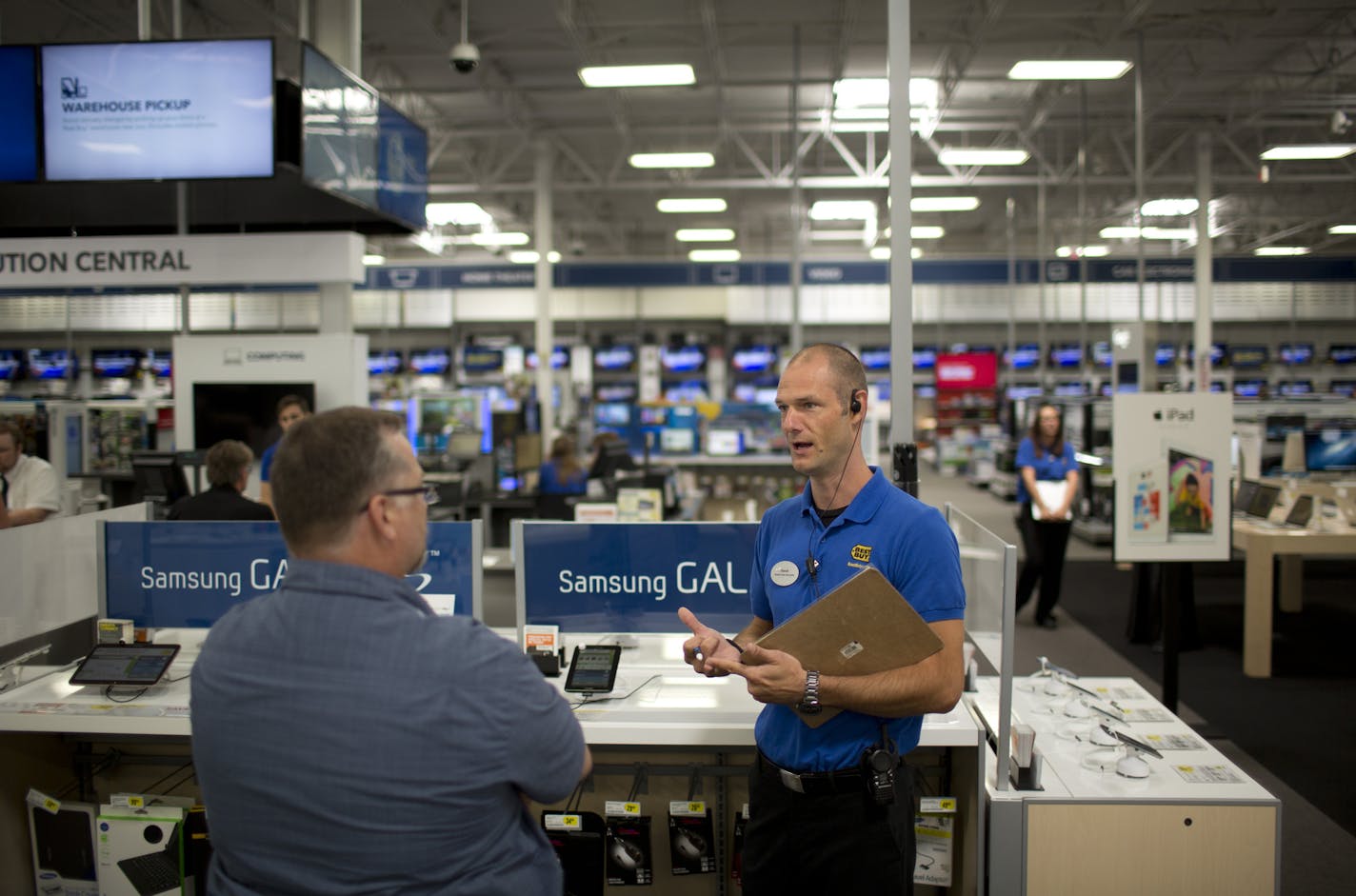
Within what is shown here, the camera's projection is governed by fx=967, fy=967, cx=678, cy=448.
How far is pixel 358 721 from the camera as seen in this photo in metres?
1.29

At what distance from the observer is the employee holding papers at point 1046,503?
24.1 ft

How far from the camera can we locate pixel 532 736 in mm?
1340

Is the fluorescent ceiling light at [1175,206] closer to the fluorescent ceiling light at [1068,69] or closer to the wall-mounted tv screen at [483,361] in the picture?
the fluorescent ceiling light at [1068,69]

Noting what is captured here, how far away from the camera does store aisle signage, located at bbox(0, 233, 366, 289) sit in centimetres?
618

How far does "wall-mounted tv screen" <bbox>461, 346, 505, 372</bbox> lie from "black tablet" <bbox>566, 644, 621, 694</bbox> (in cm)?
1992

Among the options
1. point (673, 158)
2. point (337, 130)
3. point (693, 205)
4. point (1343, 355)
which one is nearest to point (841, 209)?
point (693, 205)

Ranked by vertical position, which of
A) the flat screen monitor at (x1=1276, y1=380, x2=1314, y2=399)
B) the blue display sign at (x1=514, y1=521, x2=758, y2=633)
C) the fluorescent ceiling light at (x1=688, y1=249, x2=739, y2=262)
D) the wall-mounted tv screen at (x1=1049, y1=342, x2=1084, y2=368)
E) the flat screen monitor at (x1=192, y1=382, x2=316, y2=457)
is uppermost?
the fluorescent ceiling light at (x1=688, y1=249, x2=739, y2=262)

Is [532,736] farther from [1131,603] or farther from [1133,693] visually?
[1131,603]

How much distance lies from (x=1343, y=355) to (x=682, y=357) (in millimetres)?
15838

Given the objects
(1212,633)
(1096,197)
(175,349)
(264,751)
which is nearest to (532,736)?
(264,751)

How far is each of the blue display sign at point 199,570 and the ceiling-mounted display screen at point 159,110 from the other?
2.47 meters

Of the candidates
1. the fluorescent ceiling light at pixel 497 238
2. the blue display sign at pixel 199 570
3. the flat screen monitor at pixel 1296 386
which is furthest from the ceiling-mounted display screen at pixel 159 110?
the flat screen monitor at pixel 1296 386

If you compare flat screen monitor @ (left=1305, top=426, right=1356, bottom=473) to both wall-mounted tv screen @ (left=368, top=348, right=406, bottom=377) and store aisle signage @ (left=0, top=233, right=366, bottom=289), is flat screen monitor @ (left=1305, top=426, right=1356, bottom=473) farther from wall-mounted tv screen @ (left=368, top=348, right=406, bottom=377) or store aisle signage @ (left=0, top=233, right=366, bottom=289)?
wall-mounted tv screen @ (left=368, top=348, right=406, bottom=377)

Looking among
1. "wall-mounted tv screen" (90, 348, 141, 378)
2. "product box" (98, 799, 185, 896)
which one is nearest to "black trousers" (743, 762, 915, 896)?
"product box" (98, 799, 185, 896)
